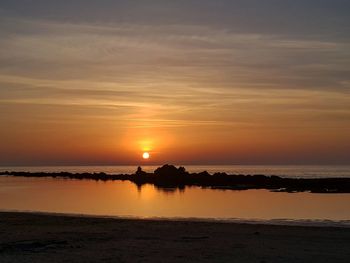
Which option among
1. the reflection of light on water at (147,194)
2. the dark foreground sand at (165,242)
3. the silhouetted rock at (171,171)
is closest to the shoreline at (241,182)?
the silhouetted rock at (171,171)

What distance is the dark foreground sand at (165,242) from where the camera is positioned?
47.4 ft

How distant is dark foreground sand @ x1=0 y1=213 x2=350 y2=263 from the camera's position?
14.5 m

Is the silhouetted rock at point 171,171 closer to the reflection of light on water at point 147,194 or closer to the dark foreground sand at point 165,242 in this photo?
the reflection of light on water at point 147,194

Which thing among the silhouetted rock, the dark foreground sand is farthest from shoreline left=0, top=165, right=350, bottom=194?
the dark foreground sand

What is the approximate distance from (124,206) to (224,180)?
3214 centimetres

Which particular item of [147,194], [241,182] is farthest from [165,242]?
[241,182]

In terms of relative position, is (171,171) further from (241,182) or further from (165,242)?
(165,242)

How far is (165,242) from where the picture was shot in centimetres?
1736

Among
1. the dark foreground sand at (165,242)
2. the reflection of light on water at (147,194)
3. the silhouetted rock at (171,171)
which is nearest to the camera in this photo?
the dark foreground sand at (165,242)

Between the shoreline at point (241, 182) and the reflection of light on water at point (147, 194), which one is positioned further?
the shoreline at point (241, 182)

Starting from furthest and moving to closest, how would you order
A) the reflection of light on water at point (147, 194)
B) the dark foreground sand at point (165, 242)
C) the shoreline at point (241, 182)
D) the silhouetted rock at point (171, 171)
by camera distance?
the silhouetted rock at point (171, 171) < the shoreline at point (241, 182) < the reflection of light on water at point (147, 194) < the dark foreground sand at point (165, 242)

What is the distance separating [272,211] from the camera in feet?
108

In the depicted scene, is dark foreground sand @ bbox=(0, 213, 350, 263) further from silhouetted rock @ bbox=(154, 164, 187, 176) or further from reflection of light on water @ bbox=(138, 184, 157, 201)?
silhouetted rock @ bbox=(154, 164, 187, 176)

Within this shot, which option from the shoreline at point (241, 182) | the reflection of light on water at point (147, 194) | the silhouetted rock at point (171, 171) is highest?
the silhouetted rock at point (171, 171)
